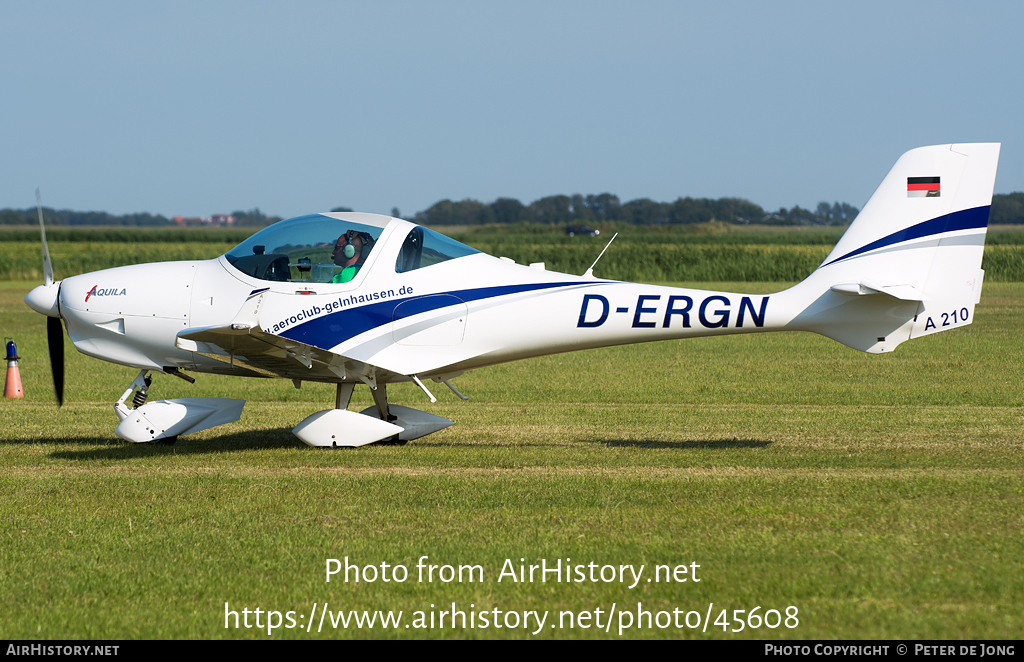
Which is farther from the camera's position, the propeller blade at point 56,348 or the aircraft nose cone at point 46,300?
the propeller blade at point 56,348

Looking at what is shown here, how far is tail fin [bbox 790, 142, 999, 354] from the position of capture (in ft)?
29.1

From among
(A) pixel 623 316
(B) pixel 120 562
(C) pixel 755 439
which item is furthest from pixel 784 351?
(B) pixel 120 562

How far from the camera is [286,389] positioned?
14945mm

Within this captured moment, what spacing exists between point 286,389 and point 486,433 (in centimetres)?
515

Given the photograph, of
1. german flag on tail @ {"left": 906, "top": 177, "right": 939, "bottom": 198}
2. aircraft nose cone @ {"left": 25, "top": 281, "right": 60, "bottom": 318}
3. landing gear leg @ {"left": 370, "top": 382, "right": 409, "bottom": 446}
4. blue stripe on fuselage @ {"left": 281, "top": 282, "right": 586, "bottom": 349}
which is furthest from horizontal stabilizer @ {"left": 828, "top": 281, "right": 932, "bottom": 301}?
aircraft nose cone @ {"left": 25, "top": 281, "right": 60, "bottom": 318}

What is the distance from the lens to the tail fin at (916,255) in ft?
29.1

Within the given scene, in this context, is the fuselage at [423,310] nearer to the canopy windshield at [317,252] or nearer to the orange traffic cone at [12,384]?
the canopy windshield at [317,252]

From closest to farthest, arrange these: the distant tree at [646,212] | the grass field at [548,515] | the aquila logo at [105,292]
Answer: the grass field at [548,515] < the aquila logo at [105,292] < the distant tree at [646,212]

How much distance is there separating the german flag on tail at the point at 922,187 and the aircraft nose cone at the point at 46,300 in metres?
8.15

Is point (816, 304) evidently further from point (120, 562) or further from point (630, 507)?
point (120, 562)

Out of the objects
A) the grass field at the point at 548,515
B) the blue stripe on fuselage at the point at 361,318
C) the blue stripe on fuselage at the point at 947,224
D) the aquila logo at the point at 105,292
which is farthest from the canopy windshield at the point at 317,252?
the blue stripe on fuselage at the point at 947,224

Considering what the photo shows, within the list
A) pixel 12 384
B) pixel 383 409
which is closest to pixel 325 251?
pixel 383 409

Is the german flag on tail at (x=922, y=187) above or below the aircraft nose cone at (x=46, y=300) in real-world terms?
above

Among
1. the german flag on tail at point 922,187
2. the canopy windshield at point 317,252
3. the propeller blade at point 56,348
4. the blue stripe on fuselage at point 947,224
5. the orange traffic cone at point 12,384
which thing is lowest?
the orange traffic cone at point 12,384
